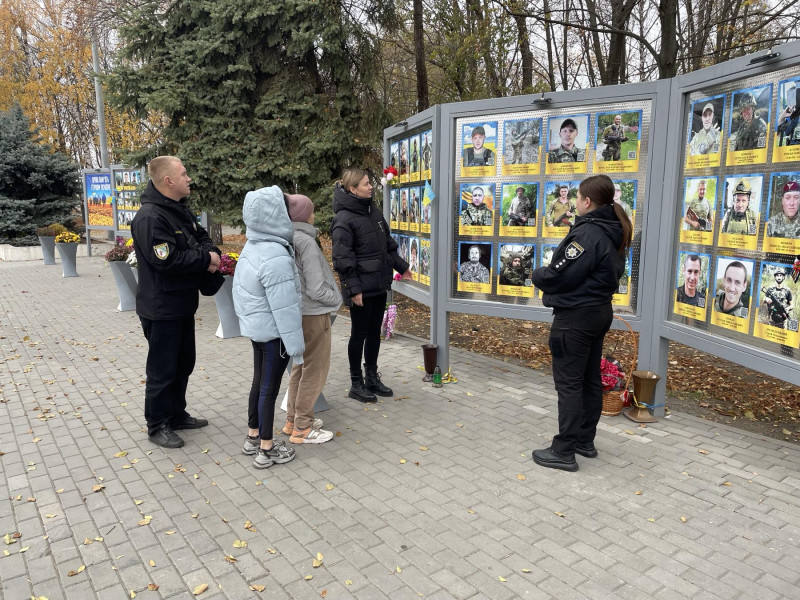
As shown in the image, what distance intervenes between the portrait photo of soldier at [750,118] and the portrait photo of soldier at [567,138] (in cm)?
119

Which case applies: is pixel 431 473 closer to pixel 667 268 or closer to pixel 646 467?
pixel 646 467

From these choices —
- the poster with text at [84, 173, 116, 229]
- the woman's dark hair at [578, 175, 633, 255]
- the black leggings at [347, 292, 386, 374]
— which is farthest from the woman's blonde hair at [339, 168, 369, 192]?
the poster with text at [84, 173, 116, 229]

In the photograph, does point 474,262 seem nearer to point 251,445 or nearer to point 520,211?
point 520,211

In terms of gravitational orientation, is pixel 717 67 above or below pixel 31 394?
above

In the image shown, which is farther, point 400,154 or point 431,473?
point 400,154

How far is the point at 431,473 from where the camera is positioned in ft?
13.0

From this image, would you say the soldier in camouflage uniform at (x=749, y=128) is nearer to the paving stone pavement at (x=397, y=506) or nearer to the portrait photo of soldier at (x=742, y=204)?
the portrait photo of soldier at (x=742, y=204)

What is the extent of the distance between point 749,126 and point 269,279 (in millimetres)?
3430

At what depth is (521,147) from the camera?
208 inches

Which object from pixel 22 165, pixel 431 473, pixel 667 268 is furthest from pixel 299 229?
pixel 22 165

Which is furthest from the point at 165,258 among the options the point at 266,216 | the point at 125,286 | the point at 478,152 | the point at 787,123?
the point at 125,286

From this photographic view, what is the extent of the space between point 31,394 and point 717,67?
6.61 m

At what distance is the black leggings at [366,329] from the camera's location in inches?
206

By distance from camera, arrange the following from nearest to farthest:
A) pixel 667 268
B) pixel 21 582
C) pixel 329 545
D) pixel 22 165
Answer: pixel 21 582 → pixel 329 545 → pixel 667 268 → pixel 22 165
